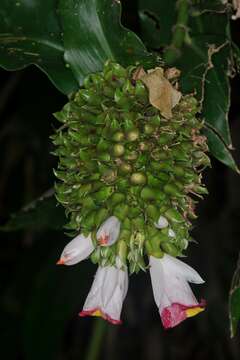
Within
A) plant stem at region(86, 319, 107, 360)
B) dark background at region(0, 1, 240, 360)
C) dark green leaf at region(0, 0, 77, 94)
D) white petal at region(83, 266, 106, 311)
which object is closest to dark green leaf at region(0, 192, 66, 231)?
dark green leaf at region(0, 0, 77, 94)

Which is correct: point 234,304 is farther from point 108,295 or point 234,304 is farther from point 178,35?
point 178,35

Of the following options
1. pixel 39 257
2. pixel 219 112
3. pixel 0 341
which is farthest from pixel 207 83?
pixel 0 341

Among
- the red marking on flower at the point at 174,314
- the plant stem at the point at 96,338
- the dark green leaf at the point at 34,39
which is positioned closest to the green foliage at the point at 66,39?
the dark green leaf at the point at 34,39

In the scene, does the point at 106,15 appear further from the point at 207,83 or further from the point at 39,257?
the point at 39,257

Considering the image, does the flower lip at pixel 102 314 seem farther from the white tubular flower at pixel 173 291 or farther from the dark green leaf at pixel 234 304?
the dark green leaf at pixel 234 304

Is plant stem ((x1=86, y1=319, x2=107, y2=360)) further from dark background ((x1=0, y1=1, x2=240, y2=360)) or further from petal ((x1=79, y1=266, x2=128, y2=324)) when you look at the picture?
petal ((x1=79, y1=266, x2=128, y2=324))

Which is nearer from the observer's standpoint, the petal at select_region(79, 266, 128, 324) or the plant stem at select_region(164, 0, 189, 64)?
the petal at select_region(79, 266, 128, 324)

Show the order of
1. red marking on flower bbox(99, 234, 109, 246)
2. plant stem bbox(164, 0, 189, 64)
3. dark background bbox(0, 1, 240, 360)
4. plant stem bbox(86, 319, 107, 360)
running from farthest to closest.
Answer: plant stem bbox(86, 319, 107, 360)
dark background bbox(0, 1, 240, 360)
plant stem bbox(164, 0, 189, 64)
red marking on flower bbox(99, 234, 109, 246)
